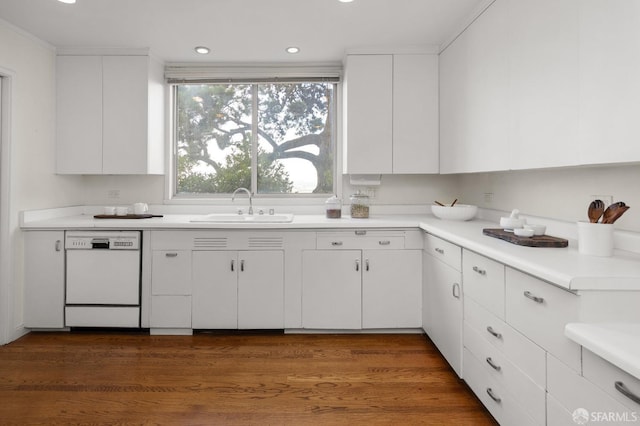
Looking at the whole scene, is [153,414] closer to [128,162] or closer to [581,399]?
[581,399]

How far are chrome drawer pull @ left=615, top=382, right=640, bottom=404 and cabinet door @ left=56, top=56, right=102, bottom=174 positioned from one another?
381 centimetres

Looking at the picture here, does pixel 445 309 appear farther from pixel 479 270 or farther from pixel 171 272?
pixel 171 272

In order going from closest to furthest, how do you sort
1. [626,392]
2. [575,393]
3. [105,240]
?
[626,392] < [575,393] < [105,240]

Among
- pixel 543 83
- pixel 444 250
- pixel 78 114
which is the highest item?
pixel 78 114

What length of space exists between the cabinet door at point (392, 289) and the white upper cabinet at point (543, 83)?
116 cm

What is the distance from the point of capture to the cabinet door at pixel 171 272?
3.06 meters

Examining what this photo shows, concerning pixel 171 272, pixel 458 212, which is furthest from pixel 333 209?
pixel 171 272

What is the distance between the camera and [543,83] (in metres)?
1.92

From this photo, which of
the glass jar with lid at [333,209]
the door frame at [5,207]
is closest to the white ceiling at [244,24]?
the door frame at [5,207]

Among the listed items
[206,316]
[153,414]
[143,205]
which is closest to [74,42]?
[143,205]

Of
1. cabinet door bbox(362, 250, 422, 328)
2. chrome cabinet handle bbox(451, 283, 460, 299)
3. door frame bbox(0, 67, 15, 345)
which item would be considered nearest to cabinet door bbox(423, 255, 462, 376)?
chrome cabinet handle bbox(451, 283, 460, 299)

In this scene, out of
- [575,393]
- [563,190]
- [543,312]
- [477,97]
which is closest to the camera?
[575,393]

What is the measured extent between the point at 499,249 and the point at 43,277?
330 centimetres

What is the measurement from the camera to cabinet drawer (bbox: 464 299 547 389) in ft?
4.92
